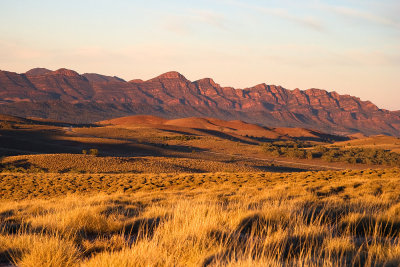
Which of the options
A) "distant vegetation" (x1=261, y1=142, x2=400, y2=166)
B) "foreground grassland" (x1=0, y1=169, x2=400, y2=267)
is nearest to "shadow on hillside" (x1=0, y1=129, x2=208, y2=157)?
"distant vegetation" (x1=261, y1=142, x2=400, y2=166)

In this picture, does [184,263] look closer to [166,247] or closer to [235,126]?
[166,247]

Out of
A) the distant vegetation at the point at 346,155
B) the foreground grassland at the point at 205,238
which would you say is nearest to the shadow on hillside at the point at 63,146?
the distant vegetation at the point at 346,155

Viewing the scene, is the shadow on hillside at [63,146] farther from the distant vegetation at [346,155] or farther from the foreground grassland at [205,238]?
the foreground grassland at [205,238]

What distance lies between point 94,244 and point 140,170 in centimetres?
3435

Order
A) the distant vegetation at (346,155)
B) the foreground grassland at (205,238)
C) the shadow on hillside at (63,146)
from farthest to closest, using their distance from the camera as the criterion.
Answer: the distant vegetation at (346,155)
the shadow on hillside at (63,146)
the foreground grassland at (205,238)

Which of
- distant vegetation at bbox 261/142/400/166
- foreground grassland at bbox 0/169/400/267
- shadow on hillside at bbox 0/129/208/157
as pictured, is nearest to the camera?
foreground grassland at bbox 0/169/400/267

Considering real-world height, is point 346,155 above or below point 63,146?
above

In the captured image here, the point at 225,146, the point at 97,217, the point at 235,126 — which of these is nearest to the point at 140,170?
the point at 97,217

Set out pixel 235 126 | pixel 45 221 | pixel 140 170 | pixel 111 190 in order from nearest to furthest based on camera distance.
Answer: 1. pixel 45 221
2. pixel 111 190
3. pixel 140 170
4. pixel 235 126

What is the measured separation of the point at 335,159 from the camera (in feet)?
210

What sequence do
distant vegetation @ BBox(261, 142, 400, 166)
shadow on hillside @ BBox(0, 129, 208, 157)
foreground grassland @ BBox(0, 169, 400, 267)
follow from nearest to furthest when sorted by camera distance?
foreground grassland @ BBox(0, 169, 400, 267), shadow on hillside @ BBox(0, 129, 208, 157), distant vegetation @ BBox(261, 142, 400, 166)

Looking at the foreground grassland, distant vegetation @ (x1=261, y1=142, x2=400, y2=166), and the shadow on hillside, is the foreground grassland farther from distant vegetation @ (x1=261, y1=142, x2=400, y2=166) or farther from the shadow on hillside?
distant vegetation @ (x1=261, y1=142, x2=400, y2=166)

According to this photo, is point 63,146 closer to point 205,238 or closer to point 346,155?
point 346,155

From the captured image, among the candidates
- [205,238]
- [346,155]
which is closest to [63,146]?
[346,155]
